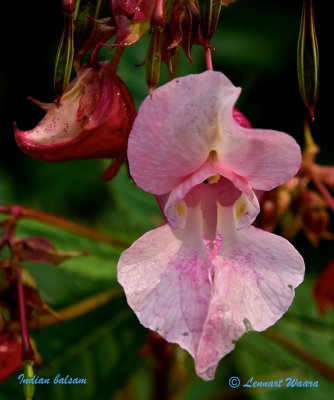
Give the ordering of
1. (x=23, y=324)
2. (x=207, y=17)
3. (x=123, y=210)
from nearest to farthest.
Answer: (x=207, y=17) < (x=23, y=324) < (x=123, y=210)

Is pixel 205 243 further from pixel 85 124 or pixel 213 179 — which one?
pixel 85 124

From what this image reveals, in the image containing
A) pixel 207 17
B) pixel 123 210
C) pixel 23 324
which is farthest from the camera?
pixel 123 210

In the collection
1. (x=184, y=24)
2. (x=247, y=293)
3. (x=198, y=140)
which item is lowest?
(x=247, y=293)

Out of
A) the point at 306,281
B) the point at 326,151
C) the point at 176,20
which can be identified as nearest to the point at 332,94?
the point at 326,151

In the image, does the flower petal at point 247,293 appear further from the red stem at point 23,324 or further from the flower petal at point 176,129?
the red stem at point 23,324

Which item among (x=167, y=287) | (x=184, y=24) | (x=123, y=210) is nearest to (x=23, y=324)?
(x=167, y=287)

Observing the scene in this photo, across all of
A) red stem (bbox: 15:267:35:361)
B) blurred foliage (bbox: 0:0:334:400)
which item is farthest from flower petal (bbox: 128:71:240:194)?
blurred foliage (bbox: 0:0:334:400)
